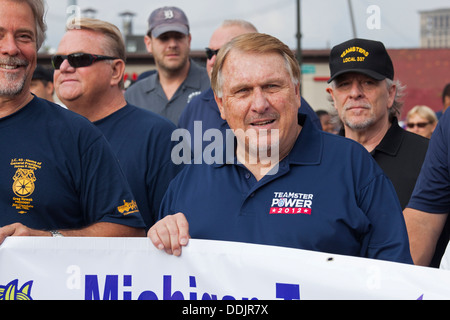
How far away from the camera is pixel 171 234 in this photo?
2.69 metres

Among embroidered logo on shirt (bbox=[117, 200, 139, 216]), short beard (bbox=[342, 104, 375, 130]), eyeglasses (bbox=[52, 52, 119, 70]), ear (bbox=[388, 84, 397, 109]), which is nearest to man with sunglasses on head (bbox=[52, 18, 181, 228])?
eyeglasses (bbox=[52, 52, 119, 70])

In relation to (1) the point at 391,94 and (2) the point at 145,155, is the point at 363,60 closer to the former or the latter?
(1) the point at 391,94

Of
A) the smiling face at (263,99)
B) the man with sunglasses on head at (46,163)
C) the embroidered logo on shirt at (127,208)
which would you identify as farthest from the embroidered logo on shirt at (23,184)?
the smiling face at (263,99)

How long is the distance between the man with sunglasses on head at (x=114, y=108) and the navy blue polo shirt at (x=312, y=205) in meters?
1.06

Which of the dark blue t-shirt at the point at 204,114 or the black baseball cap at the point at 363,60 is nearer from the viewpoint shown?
the black baseball cap at the point at 363,60

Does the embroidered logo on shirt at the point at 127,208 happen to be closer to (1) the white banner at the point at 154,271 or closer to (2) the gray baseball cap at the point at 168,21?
(1) the white banner at the point at 154,271

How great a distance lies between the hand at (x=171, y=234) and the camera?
2.69 meters

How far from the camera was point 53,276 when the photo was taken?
2.79 m

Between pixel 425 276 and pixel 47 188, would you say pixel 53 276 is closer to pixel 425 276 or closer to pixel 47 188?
pixel 47 188

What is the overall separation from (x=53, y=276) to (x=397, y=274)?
1.40m

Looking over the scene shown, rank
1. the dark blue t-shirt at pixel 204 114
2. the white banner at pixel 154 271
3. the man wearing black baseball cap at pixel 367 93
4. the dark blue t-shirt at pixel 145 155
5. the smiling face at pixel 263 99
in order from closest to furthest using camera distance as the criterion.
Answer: the white banner at pixel 154 271 → the smiling face at pixel 263 99 → the dark blue t-shirt at pixel 145 155 → the man wearing black baseball cap at pixel 367 93 → the dark blue t-shirt at pixel 204 114

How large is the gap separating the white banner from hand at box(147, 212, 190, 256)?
6 centimetres

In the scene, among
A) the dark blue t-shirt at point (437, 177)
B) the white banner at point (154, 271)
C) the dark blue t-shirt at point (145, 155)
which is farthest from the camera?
the dark blue t-shirt at point (145, 155)

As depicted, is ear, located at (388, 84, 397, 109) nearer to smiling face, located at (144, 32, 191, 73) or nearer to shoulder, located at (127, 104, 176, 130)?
shoulder, located at (127, 104, 176, 130)
